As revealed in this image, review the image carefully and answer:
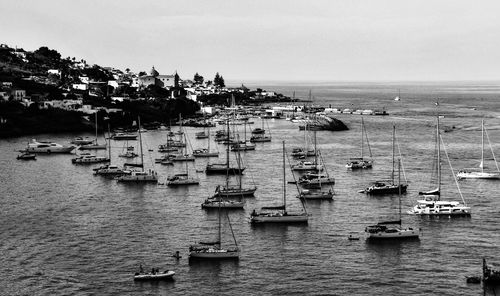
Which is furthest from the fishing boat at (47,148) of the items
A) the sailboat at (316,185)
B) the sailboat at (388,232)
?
the sailboat at (388,232)

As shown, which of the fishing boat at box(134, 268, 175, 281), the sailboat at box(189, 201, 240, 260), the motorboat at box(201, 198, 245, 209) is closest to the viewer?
the fishing boat at box(134, 268, 175, 281)

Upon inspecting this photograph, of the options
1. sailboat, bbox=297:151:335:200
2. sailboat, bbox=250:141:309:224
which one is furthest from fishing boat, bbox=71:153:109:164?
sailboat, bbox=250:141:309:224

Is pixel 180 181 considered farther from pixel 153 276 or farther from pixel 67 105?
pixel 67 105

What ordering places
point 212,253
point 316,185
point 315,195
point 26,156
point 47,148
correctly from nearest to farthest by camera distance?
1. point 212,253
2. point 315,195
3. point 316,185
4. point 26,156
5. point 47,148

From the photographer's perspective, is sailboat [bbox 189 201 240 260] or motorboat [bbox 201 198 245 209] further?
motorboat [bbox 201 198 245 209]

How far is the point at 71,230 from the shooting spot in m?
54.6

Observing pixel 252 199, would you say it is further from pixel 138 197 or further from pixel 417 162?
pixel 417 162

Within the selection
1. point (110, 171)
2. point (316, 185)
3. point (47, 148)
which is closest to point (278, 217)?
point (316, 185)

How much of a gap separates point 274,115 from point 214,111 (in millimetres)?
20264

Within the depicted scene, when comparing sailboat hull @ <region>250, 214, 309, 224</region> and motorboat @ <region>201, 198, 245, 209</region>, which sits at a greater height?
motorboat @ <region>201, 198, 245, 209</region>

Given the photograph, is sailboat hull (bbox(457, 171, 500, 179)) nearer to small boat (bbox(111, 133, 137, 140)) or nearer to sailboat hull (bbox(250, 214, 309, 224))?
sailboat hull (bbox(250, 214, 309, 224))

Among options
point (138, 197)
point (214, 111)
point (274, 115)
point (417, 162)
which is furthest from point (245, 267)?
point (214, 111)

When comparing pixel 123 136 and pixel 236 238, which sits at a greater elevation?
pixel 123 136

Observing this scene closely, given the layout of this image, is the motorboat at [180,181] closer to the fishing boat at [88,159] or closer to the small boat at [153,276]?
the fishing boat at [88,159]
